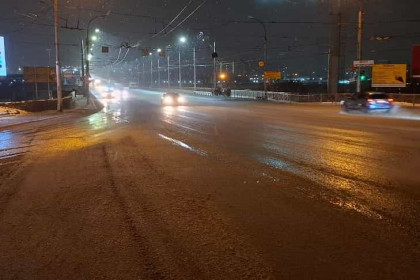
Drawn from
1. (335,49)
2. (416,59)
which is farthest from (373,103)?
(416,59)

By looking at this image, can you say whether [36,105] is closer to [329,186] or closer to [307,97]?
[307,97]

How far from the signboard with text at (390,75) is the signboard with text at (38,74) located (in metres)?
30.3

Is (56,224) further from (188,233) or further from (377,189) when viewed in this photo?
(377,189)

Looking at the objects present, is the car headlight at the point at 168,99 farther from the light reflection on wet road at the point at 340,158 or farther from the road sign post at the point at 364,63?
the light reflection on wet road at the point at 340,158

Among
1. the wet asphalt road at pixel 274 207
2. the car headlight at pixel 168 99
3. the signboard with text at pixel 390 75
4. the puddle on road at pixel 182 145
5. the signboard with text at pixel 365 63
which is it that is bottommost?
the car headlight at pixel 168 99

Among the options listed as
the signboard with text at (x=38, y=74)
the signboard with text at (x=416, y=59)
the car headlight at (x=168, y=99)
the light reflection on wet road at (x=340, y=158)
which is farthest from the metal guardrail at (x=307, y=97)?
the light reflection on wet road at (x=340, y=158)

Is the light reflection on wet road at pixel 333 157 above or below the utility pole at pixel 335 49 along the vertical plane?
below

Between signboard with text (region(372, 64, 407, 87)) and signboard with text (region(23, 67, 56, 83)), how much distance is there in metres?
30.3

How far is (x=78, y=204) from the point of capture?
7645 mm

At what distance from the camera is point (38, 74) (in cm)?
4294

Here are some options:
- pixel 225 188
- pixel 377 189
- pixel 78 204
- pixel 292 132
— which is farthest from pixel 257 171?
pixel 292 132

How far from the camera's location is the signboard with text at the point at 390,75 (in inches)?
1838

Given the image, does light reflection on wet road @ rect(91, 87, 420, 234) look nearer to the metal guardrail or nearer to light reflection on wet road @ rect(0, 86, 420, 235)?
light reflection on wet road @ rect(0, 86, 420, 235)

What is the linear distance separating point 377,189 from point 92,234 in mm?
4891
